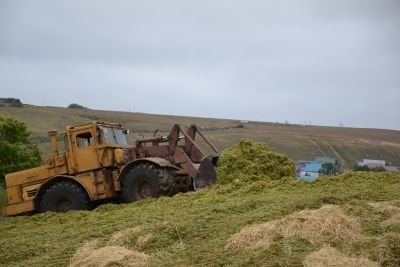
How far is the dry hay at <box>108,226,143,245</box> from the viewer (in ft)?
26.8

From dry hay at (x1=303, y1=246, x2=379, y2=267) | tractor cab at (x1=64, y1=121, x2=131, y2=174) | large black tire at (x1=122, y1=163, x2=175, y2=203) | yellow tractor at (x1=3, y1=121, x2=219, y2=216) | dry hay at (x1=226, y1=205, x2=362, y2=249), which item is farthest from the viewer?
tractor cab at (x1=64, y1=121, x2=131, y2=174)

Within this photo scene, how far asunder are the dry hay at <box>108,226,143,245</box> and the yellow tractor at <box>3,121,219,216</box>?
5.06 meters

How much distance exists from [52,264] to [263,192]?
16.1 feet

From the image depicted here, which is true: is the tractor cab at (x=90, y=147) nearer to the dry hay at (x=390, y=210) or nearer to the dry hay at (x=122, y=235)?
the dry hay at (x=122, y=235)

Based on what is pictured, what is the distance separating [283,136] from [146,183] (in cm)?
3528

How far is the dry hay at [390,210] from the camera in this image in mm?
7182

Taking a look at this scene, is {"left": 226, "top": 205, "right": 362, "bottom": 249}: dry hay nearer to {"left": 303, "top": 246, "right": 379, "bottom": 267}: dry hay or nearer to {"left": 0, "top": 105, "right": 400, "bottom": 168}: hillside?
{"left": 303, "top": 246, "right": 379, "bottom": 267}: dry hay

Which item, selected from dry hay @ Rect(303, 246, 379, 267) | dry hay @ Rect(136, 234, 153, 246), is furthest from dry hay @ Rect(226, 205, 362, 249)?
dry hay @ Rect(136, 234, 153, 246)

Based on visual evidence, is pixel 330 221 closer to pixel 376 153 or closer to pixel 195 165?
pixel 195 165

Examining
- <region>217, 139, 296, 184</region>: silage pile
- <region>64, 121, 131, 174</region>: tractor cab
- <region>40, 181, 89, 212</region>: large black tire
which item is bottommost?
<region>40, 181, 89, 212</region>: large black tire

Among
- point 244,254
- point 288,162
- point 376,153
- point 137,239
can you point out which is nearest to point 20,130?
point 288,162

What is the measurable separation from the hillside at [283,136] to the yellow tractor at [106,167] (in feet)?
65.6

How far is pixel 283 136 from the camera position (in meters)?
48.2

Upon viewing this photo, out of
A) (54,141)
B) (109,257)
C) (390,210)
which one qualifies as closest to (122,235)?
(109,257)
